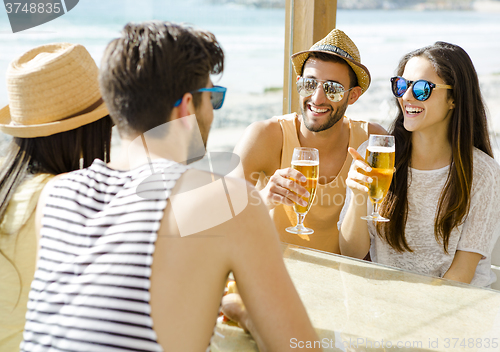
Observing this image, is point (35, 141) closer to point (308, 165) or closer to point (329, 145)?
point (308, 165)

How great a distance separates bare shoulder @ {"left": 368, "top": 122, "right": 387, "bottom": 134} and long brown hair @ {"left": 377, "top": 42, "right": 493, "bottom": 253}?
0.65m

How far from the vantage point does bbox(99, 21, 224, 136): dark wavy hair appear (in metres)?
1.06

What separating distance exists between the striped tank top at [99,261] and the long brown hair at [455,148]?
162 centimetres

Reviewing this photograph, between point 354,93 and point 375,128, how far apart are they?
0.95 feet

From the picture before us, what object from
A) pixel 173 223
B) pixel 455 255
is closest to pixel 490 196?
pixel 455 255

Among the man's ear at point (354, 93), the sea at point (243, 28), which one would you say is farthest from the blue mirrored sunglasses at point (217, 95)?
the man's ear at point (354, 93)

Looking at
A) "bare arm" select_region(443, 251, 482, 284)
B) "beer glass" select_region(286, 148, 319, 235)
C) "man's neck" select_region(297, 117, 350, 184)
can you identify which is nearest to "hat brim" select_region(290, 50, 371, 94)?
"man's neck" select_region(297, 117, 350, 184)

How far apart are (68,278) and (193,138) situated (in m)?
0.48

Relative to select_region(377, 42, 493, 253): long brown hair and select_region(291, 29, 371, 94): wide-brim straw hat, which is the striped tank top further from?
select_region(291, 29, 371, 94): wide-brim straw hat

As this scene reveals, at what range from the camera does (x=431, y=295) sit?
1591 millimetres

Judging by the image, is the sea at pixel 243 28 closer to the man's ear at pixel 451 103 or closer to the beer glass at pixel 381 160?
the man's ear at pixel 451 103

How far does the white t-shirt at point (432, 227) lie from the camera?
7.11 feet

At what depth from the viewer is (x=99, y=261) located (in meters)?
0.99

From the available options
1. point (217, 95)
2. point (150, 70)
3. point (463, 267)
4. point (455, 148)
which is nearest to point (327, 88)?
point (455, 148)
